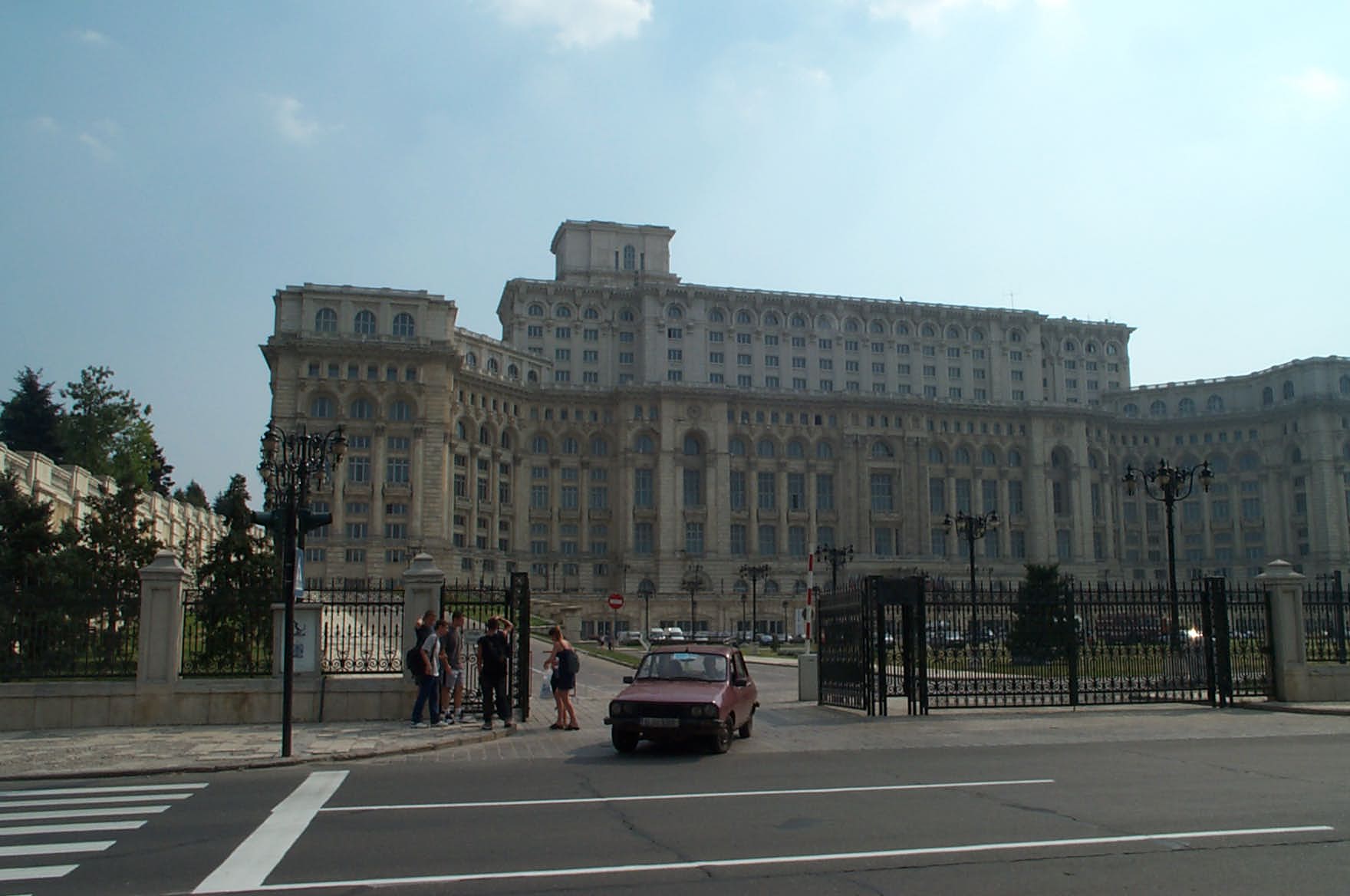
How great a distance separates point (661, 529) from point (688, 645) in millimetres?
83192

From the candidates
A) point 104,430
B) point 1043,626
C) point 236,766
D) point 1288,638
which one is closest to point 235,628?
point 236,766

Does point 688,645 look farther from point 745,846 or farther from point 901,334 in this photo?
point 901,334

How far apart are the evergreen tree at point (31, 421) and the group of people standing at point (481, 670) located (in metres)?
63.7

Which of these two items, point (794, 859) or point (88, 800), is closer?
point (794, 859)

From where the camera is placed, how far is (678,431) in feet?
338

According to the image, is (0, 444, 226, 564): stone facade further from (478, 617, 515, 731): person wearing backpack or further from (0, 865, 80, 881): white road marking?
(0, 865, 80, 881): white road marking

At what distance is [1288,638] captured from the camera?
2262cm

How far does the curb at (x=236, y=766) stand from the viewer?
44.2 feet

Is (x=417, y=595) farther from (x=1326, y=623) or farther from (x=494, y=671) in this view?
(x=1326, y=623)

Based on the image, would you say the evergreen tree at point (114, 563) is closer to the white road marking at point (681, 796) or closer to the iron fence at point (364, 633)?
the iron fence at point (364, 633)

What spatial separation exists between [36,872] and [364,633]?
11662 mm

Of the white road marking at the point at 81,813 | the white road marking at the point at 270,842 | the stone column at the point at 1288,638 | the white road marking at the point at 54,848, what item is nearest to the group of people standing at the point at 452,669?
the white road marking at the point at 270,842

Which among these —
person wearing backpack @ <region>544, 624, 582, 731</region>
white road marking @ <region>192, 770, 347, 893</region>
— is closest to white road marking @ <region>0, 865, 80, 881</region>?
white road marking @ <region>192, 770, 347, 893</region>

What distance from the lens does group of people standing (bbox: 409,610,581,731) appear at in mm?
18281
